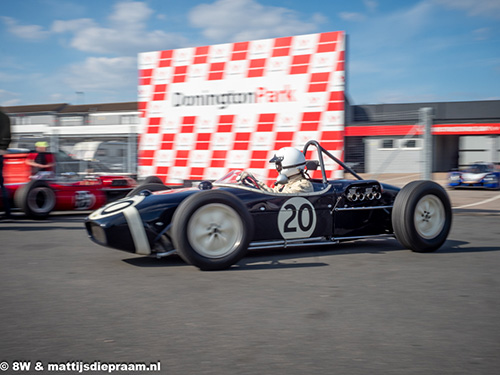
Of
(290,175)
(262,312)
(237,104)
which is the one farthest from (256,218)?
(237,104)

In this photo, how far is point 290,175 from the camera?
17.6 ft

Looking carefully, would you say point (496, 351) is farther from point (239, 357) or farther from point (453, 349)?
point (239, 357)

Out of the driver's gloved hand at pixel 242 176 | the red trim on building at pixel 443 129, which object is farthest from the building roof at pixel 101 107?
the driver's gloved hand at pixel 242 176

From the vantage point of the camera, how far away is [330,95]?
6664 millimetres

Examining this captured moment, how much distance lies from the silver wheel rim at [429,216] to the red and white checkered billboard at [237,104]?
1.53 m

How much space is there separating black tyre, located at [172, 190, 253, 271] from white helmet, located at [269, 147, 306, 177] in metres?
1.05

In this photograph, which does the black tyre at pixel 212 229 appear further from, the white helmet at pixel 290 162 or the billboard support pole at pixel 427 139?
the billboard support pole at pixel 427 139

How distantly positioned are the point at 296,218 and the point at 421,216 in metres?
1.35

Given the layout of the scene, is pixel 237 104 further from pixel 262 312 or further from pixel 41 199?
pixel 262 312

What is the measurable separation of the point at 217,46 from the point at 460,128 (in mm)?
28762

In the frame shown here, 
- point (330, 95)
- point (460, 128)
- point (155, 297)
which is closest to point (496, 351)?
point (155, 297)

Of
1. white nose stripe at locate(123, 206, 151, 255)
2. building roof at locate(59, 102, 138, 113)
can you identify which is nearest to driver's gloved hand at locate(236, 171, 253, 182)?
white nose stripe at locate(123, 206, 151, 255)

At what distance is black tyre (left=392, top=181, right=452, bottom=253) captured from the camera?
516 centimetres

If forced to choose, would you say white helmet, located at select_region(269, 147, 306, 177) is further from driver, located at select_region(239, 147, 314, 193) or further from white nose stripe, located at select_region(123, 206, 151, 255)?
white nose stripe, located at select_region(123, 206, 151, 255)
